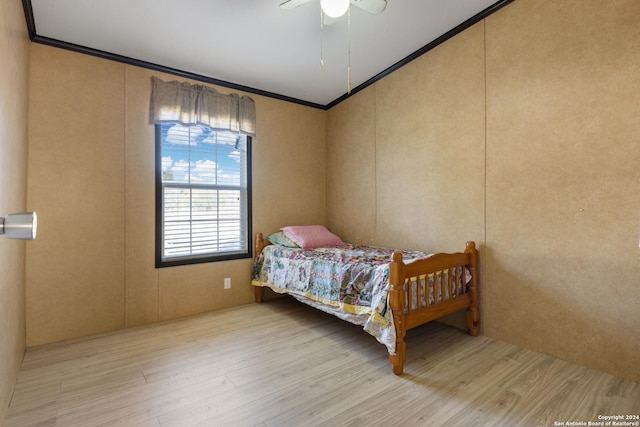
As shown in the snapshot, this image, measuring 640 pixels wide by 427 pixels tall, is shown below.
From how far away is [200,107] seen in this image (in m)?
3.12

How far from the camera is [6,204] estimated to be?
159cm

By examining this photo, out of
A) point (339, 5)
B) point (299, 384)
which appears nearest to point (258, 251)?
point (299, 384)

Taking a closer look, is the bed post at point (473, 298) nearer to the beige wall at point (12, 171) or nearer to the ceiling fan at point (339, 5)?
the ceiling fan at point (339, 5)

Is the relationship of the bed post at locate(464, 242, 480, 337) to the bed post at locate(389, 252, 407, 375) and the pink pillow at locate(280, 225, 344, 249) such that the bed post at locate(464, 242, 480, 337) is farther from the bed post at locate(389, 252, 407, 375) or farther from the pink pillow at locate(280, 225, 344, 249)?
the pink pillow at locate(280, 225, 344, 249)

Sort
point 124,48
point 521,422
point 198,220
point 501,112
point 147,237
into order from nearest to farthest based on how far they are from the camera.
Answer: point 521,422 → point 501,112 → point 124,48 → point 147,237 → point 198,220

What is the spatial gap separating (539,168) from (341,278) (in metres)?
1.74

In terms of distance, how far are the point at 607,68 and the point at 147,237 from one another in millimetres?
3915

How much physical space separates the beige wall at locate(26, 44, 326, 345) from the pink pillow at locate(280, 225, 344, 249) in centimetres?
96

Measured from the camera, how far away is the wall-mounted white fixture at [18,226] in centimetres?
85

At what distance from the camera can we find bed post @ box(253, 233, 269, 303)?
11.5 ft

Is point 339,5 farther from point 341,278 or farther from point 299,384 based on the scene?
point 299,384

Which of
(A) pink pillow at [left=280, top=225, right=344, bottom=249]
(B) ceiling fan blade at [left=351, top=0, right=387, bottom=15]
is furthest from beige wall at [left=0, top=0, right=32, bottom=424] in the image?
(A) pink pillow at [left=280, top=225, right=344, bottom=249]

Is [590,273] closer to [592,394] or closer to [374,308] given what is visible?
[592,394]

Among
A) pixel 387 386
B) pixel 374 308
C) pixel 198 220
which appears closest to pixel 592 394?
pixel 387 386
